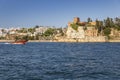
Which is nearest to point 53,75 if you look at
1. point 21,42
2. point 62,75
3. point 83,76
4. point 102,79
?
point 62,75

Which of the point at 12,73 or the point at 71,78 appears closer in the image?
the point at 71,78

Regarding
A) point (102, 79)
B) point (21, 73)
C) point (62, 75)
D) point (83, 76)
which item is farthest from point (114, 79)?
point (21, 73)

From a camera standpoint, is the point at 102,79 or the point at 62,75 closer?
the point at 102,79

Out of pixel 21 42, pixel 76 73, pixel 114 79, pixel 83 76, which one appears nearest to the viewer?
pixel 114 79

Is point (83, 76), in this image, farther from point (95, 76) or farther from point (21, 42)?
point (21, 42)

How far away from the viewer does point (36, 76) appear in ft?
91.1

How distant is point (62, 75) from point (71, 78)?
1.81 metres

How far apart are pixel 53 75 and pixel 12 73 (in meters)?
4.07

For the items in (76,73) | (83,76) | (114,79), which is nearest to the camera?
(114,79)

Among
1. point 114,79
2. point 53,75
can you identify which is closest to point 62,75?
point 53,75

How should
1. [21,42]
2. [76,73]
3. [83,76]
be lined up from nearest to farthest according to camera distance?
1. [83,76]
2. [76,73]
3. [21,42]

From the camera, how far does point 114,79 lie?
26.0 meters

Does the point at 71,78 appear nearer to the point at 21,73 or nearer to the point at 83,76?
the point at 83,76

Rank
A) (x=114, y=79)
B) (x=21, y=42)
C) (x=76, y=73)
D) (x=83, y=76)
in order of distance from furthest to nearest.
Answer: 1. (x=21, y=42)
2. (x=76, y=73)
3. (x=83, y=76)
4. (x=114, y=79)
